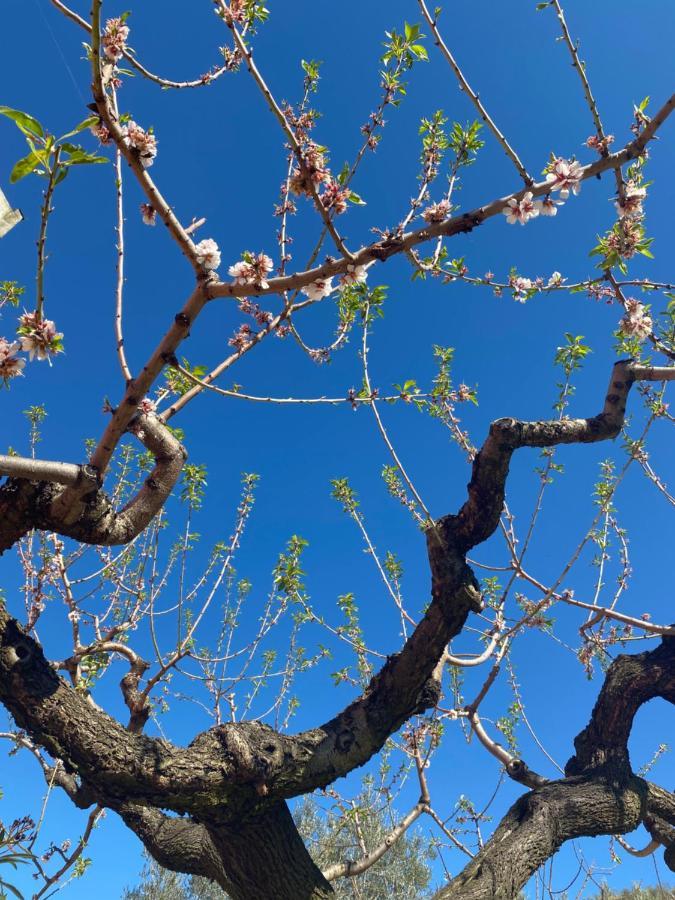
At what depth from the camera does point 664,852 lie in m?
4.37

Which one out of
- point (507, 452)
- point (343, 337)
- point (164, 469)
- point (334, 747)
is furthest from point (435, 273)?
point (334, 747)

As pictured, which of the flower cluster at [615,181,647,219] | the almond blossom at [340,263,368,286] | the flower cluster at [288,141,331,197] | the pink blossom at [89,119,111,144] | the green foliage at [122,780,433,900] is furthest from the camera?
the green foliage at [122,780,433,900]

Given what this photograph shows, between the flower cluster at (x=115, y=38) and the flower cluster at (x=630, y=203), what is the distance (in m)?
2.28

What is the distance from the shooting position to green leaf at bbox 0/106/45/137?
158 cm

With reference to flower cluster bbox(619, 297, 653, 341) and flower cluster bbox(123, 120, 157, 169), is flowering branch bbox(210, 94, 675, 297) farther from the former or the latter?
flower cluster bbox(619, 297, 653, 341)

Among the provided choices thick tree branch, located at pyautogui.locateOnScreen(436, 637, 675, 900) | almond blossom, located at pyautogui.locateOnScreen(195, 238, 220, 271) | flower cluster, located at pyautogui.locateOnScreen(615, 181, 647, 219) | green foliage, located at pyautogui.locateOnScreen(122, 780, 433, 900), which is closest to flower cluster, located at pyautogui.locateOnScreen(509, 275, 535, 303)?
flower cluster, located at pyautogui.locateOnScreen(615, 181, 647, 219)

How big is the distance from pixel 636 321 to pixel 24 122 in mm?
3232

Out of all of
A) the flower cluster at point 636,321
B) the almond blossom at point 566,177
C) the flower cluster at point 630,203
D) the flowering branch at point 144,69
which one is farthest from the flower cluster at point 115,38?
the flower cluster at point 636,321

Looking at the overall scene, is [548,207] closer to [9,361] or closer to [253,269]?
[253,269]

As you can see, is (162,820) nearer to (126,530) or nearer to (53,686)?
(53,686)

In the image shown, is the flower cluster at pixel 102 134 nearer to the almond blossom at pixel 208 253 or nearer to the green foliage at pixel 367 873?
the almond blossom at pixel 208 253

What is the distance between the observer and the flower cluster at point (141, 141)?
2000mm

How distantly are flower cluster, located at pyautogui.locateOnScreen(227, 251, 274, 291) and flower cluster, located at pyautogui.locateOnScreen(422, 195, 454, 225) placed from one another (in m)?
0.68

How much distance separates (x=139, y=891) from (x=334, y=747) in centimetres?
1576
